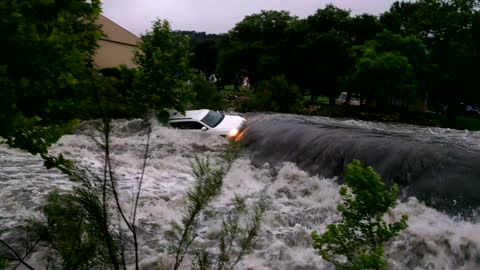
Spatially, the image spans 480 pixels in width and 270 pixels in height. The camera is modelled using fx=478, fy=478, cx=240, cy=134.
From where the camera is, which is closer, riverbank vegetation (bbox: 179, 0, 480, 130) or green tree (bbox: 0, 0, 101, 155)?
green tree (bbox: 0, 0, 101, 155)

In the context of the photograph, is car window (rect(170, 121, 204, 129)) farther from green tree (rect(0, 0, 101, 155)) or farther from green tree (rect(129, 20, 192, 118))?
green tree (rect(0, 0, 101, 155))

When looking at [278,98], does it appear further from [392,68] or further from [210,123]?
[210,123]

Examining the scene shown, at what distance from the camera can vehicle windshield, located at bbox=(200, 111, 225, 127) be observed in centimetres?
1511

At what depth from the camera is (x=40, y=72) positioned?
3.13m

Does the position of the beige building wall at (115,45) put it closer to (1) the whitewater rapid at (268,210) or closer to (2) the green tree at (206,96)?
(2) the green tree at (206,96)

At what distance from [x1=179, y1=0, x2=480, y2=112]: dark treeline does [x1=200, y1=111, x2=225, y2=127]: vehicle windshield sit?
14003 mm

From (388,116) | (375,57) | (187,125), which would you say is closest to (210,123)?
(187,125)

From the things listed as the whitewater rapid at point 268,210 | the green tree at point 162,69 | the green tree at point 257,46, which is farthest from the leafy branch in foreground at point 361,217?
the green tree at point 257,46

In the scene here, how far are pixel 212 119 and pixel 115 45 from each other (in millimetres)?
26699

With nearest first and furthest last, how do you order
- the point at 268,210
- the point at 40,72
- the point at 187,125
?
the point at 40,72 → the point at 268,210 → the point at 187,125

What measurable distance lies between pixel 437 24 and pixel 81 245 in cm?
3507

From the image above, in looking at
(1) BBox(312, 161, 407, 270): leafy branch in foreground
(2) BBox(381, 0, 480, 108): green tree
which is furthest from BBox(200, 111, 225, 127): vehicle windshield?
(2) BBox(381, 0, 480, 108): green tree

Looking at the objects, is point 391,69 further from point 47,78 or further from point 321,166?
point 47,78

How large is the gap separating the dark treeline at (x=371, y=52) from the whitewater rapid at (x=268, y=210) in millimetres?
19016
